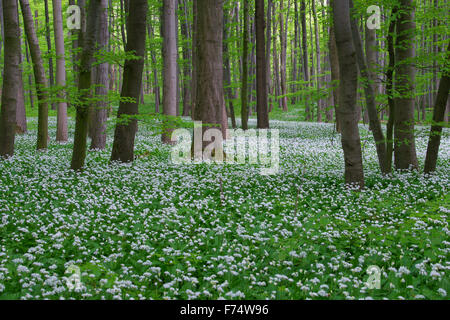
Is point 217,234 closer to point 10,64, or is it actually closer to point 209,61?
point 209,61

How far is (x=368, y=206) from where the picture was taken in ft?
23.0

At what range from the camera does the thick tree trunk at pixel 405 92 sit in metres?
8.82

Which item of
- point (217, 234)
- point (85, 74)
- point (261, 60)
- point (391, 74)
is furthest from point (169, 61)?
point (217, 234)

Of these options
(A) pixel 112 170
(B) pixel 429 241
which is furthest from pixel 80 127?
(B) pixel 429 241

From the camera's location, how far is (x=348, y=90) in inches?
308

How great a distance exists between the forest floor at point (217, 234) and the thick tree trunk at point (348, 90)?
2.00 ft

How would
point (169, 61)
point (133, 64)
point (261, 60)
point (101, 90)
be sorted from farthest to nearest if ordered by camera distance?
point (261, 60)
point (169, 61)
point (101, 90)
point (133, 64)

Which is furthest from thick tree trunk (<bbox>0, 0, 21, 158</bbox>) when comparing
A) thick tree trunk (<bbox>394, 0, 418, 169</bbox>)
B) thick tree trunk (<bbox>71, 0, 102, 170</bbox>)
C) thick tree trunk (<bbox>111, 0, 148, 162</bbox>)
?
thick tree trunk (<bbox>394, 0, 418, 169</bbox>)

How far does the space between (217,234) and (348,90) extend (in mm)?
4356

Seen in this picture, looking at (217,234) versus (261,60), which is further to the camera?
(261,60)

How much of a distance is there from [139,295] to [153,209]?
10.5 feet

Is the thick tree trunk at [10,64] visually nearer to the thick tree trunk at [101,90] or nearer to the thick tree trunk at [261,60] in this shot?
the thick tree trunk at [101,90]

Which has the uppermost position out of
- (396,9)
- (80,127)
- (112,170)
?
(396,9)
